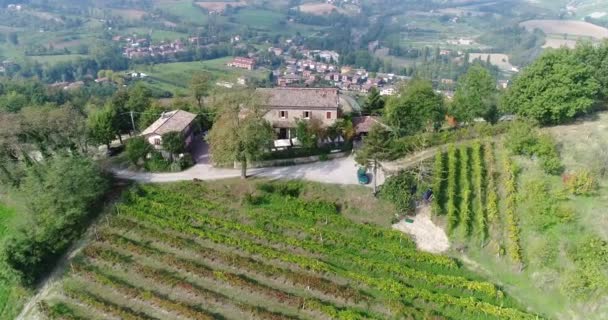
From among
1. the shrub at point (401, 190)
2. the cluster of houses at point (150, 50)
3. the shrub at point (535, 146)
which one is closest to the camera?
the shrub at point (401, 190)

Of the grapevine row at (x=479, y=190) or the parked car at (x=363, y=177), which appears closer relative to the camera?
the grapevine row at (x=479, y=190)

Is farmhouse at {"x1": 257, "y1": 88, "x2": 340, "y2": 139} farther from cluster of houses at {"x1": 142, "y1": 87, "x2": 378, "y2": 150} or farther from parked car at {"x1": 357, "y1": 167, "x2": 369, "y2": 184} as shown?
parked car at {"x1": 357, "y1": 167, "x2": 369, "y2": 184}

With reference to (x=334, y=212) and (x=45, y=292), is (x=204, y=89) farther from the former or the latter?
(x=45, y=292)

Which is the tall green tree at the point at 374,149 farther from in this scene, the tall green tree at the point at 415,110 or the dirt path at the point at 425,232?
the tall green tree at the point at 415,110

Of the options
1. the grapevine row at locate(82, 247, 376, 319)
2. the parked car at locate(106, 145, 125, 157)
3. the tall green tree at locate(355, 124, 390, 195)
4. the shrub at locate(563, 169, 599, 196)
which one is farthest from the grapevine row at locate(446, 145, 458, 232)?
the parked car at locate(106, 145, 125, 157)

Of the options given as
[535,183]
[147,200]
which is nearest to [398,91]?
[535,183]

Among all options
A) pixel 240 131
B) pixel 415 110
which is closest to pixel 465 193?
pixel 415 110

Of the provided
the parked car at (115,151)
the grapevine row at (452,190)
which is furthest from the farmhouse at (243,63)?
the grapevine row at (452,190)
